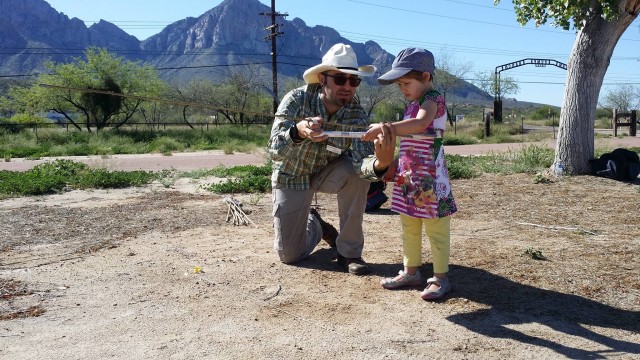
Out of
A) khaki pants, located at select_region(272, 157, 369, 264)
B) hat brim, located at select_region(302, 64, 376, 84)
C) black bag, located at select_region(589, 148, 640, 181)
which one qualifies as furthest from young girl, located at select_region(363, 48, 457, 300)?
black bag, located at select_region(589, 148, 640, 181)

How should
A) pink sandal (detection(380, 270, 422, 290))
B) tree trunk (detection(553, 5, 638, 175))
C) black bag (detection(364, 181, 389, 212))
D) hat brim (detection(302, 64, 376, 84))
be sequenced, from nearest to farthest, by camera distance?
pink sandal (detection(380, 270, 422, 290))
hat brim (detection(302, 64, 376, 84))
black bag (detection(364, 181, 389, 212))
tree trunk (detection(553, 5, 638, 175))

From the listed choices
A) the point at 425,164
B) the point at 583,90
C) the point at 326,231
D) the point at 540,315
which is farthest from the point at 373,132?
the point at 583,90

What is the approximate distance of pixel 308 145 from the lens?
184 inches

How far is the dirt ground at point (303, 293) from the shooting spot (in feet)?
10.4

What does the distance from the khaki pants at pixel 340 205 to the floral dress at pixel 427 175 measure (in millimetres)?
807

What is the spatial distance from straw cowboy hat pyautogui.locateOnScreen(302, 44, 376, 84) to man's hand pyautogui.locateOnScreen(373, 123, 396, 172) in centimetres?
77

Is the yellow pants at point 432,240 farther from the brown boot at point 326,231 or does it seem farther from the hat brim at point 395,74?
the brown boot at point 326,231

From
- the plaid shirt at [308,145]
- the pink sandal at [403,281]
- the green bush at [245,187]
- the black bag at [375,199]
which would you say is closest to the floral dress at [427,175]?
the pink sandal at [403,281]

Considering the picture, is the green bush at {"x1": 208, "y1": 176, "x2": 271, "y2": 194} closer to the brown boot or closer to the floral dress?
the brown boot

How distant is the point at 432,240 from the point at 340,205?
1.08 metres

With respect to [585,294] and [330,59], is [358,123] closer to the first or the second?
[330,59]

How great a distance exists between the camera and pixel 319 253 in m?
5.17

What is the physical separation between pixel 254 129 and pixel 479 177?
2665 cm

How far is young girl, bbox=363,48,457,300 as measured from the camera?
3.73 meters
